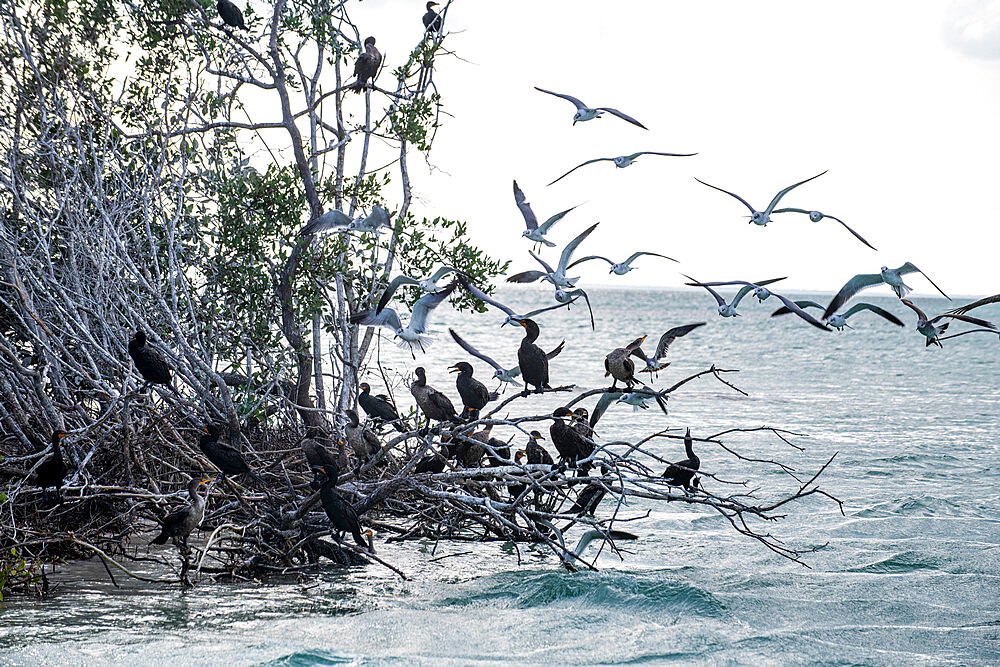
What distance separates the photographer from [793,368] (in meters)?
38.2

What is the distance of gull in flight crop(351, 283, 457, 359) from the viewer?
26.1 ft

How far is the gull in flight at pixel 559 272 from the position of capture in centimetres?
758

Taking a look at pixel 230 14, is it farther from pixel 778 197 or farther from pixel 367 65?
pixel 778 197

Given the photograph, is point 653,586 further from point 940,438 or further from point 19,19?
point 940,438

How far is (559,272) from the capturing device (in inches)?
305

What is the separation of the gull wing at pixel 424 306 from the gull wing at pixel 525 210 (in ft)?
3.05

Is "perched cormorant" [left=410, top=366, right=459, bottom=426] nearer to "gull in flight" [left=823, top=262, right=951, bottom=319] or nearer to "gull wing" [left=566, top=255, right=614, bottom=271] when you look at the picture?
"gull wing" [left=566, top=255, right=614, bottom=271]

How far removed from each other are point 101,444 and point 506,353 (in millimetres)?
34474

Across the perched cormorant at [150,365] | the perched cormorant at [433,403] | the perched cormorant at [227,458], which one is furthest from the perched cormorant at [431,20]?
the perched cormorant at [227,458]

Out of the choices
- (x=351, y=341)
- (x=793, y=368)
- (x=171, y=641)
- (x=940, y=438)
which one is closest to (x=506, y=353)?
(x=793, y=368)

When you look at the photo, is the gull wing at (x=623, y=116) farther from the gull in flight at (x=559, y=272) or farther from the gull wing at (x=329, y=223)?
the gull wing at (x=329, y=223)

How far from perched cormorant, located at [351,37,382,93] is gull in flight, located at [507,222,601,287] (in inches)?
104

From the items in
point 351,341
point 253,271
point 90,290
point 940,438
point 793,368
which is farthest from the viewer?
point 793,368

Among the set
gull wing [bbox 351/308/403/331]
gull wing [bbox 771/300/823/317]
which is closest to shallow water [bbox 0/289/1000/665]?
gull wing [bbox 351/308/403/331]
